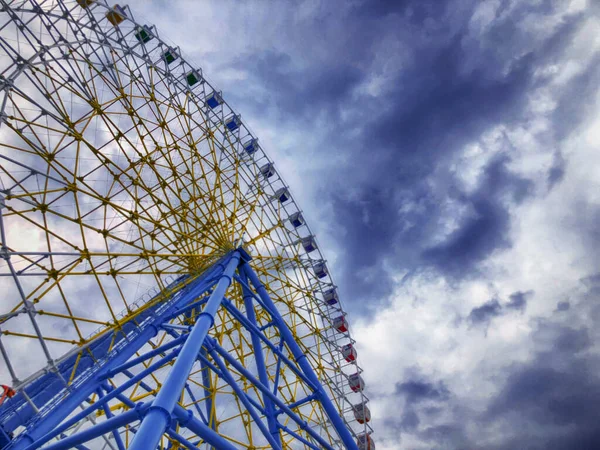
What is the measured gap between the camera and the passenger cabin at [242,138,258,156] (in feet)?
88.6

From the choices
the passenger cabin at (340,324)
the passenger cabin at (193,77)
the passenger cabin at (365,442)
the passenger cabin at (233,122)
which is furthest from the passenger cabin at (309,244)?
the passenger cabin at (193,77)

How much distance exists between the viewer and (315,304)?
2684 cm

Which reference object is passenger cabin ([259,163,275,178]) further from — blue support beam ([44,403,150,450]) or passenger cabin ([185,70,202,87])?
blue support beam ([44,403,150,450])

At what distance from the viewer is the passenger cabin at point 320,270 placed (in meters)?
28.3

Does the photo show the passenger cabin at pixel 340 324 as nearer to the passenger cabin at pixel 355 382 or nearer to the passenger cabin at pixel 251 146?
the passenger cabin at pixel 355 382

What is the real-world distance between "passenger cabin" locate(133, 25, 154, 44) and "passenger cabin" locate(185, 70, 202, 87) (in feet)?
8.68

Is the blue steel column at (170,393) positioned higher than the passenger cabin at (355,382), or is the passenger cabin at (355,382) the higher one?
the passenger cabin at (355,382)

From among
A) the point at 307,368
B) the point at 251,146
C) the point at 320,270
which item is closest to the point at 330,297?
the point at 320,270

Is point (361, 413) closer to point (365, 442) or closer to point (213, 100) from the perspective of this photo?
point (365, 442)

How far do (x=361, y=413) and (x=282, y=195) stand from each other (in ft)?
42.2

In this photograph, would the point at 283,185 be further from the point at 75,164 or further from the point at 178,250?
the point at 75,164

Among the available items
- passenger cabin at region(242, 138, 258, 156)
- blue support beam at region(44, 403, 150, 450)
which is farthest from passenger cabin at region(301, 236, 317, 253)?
blue support beam at region(44, 403, 150, 450)

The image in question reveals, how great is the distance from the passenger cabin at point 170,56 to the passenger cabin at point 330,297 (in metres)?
15.1

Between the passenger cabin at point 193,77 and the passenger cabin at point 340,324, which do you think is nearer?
the passenger cabin at point 193,77
